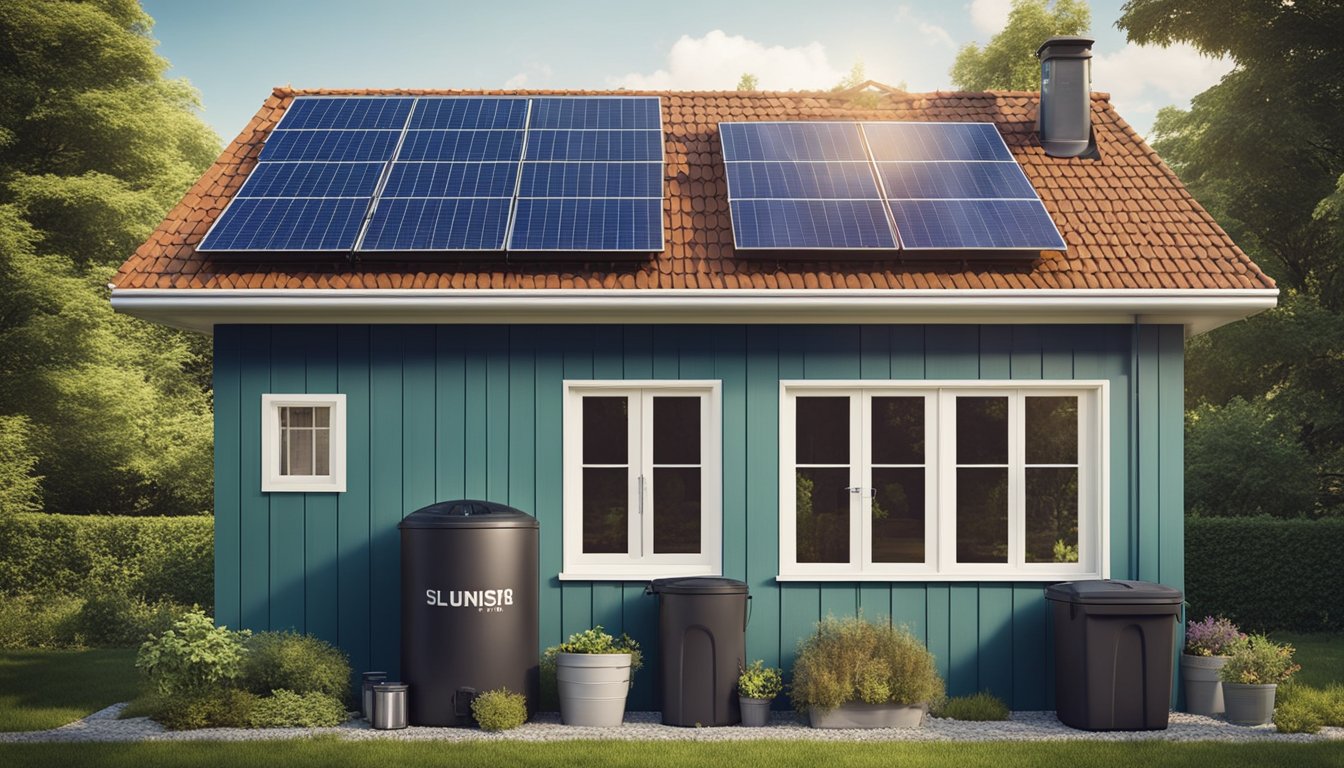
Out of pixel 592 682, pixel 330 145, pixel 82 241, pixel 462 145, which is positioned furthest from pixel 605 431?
pixel 82 241

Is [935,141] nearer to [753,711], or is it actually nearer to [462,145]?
[462,145]

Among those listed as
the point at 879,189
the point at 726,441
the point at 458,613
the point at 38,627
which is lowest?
the point at 38,627

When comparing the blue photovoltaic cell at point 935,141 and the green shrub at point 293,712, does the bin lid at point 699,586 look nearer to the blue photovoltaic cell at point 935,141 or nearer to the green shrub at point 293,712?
the green shrub at point 293,712

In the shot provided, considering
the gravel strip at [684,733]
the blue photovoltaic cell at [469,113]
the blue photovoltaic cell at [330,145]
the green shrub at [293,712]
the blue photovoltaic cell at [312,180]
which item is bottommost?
the gravel strip at [684,733]

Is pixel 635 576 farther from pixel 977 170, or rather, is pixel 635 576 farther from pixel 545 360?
pixel 977 170

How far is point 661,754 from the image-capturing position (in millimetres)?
8656

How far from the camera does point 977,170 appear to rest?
1171 cm

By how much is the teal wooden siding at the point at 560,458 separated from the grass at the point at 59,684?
5.28 feet

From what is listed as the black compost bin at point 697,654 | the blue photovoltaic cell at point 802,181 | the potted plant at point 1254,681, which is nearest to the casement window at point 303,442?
the black compost bin at point 697,654

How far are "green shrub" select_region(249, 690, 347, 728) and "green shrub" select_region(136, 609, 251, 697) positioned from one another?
0.39 metres

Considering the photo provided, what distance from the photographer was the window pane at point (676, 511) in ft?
34.7

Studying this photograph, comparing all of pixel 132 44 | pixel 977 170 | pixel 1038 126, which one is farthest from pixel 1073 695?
pixel 132 44

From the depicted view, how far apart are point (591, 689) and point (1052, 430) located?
4.30 m

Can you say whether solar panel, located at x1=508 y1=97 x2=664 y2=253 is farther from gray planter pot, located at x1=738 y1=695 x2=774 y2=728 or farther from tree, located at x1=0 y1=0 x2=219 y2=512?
tree, located at x1=0 y1=0 x2=219 y2=512
